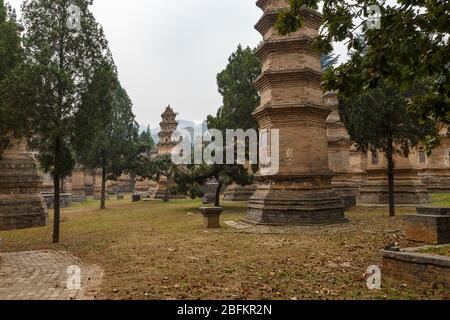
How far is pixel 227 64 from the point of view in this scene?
26.7m

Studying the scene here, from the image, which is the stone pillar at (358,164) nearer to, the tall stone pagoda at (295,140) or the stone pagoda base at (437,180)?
the stone pagoda base at (437,180)

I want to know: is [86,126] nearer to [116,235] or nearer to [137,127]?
[116,235]

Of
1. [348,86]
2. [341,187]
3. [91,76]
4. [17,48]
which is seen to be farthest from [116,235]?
[341,187]

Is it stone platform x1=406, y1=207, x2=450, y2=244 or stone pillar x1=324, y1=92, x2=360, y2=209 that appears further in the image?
stone pillar x1=324, y1=92, x2=360, y2=209

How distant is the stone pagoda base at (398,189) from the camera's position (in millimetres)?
23264

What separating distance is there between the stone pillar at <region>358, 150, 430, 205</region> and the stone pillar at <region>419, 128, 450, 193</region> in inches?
261

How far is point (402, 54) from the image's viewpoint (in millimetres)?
5191

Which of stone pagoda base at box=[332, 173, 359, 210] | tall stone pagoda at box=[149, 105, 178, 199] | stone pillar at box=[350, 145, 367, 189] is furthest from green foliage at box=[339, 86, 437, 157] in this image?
tall stone pagoda at box=[149, 105, 178, 199]

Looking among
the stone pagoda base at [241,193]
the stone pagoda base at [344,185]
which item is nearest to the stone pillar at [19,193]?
the stone pagoda base at [241,193]

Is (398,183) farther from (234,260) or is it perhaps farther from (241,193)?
(234,260)

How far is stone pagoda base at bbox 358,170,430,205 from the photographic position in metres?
23.3

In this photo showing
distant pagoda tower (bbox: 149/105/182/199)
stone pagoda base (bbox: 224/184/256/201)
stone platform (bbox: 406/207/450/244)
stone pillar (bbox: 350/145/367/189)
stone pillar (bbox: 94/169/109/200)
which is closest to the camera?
stone platform (bbox: 406/207/450/244)

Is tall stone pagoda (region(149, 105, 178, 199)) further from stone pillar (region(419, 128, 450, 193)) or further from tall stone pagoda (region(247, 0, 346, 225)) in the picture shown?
tall stone pagoda (region(247, 0, 346, 225))
